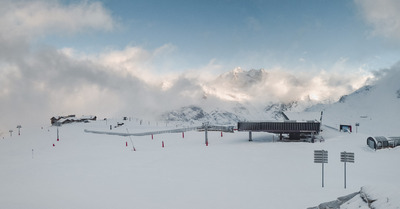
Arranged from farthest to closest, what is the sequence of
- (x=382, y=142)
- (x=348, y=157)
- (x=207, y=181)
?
(x=382, y=142) < (x=207, y=181) < (x=348, y=157)

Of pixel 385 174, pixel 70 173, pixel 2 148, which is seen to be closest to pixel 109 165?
pixel 70 173

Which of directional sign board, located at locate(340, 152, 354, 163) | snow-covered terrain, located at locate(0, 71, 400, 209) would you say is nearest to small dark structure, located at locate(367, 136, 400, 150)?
snow-covered terrain, located at locate(0, 71, 400, 209)

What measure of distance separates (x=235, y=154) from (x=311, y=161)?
10.9m

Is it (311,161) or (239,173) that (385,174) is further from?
(239,173)

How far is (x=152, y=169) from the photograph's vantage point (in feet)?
101

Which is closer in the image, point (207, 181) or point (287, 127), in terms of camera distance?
point (207, 181)

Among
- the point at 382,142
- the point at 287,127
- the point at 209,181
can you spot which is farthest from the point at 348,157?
the point at 287,127

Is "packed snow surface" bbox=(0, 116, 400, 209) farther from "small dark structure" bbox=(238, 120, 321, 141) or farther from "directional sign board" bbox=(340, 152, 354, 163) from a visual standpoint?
"small dark structure" bbox=(238, 120, 321, 141)

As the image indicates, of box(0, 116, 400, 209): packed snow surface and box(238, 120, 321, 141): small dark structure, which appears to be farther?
box(238, 120, 321, 141): small dark structure

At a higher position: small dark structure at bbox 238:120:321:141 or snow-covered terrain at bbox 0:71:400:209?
small dark structure at bbox 238:120:321:141

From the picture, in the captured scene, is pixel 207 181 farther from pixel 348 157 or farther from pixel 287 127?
pixel 287 127

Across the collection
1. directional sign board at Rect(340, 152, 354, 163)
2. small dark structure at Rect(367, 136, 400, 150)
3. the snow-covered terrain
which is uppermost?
directional sign board at Rect(340, 152, 354, 163)

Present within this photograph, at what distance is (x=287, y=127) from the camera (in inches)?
2101

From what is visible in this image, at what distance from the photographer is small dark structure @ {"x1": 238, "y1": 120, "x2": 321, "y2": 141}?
5191 cm
